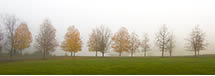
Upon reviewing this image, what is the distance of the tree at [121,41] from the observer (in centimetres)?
4425

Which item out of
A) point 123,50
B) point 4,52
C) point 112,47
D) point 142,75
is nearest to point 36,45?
point 4,52

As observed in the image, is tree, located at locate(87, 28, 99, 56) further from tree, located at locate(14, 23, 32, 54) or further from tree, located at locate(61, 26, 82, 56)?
tree, located at locate(14, 23, 32, 54)

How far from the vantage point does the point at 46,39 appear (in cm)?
3741

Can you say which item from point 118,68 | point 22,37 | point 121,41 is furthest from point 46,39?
point 118,68

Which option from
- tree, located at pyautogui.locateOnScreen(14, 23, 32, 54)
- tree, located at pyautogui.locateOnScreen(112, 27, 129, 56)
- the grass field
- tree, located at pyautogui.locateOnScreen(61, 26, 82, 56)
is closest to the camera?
the grass field

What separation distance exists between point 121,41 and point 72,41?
1534 cm

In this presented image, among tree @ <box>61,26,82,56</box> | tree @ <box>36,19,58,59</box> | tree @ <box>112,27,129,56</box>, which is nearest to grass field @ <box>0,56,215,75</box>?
tree @ <box>36,19,58,59</box>

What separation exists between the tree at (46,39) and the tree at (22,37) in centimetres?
379

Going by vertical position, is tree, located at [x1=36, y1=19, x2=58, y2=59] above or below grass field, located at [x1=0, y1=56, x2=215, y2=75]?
above

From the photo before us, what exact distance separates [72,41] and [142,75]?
106 ft

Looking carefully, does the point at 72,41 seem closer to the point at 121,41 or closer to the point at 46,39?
the point at 46,39

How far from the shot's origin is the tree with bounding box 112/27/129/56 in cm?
4425

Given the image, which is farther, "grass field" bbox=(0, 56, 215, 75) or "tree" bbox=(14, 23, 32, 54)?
"tree" bbox=(14, 23, 32, 54)

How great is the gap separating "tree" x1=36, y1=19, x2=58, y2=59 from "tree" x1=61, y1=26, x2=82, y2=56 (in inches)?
134
